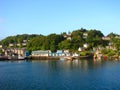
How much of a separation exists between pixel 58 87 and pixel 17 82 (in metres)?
5.22

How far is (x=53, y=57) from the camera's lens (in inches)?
2943

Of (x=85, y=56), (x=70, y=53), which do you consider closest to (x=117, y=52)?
(x=85, y=56)

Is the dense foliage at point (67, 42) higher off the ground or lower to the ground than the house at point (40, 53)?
higher

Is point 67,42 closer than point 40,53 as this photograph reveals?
No

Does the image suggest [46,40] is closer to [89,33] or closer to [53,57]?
[53,57]

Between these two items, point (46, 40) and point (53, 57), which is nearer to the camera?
point (53, 57)

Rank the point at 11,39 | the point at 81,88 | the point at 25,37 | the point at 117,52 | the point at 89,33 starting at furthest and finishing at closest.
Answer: the point at 25,37 → the point at 11,39 → the point at 89,33 → the point at 117,52 → the point at 81,88

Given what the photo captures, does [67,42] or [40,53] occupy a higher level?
[67,42]

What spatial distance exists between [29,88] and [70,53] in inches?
2123

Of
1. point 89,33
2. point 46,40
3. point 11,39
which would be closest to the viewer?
point 46,40

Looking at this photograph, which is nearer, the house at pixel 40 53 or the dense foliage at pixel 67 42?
the house at pixel 40 53

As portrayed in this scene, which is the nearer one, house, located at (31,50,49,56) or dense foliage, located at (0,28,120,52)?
house, located at (31,50,49,56)

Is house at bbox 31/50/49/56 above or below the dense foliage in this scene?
below

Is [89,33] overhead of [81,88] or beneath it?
overhead
